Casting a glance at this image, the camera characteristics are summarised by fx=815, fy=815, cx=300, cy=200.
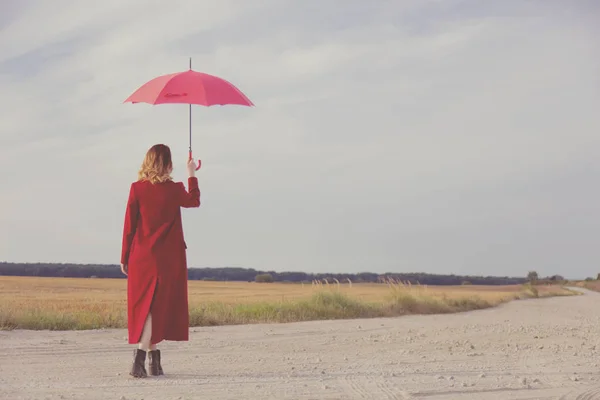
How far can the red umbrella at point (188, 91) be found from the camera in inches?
368

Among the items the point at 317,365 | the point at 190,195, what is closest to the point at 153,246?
the point at 190,195

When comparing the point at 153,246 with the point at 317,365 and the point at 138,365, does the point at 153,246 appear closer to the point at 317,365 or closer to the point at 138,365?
the point at 138,365

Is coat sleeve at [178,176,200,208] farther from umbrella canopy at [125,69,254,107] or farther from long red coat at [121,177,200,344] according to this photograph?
umbrella canopy at [125,69,254,107]

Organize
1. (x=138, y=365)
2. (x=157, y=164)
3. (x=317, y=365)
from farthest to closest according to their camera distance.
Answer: (x=317, y=365), (x=138, y=365), (x=157, y=164)

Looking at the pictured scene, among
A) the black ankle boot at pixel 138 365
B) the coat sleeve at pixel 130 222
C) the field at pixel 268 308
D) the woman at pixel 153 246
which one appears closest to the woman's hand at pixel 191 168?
the woman at pixel 153 246

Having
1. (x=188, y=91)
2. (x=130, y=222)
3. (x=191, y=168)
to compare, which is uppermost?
(x=188, y=91)

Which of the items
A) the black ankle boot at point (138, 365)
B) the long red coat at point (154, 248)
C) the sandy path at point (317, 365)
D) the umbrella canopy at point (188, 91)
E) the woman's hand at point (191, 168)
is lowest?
the sandy path at point (317, 365)

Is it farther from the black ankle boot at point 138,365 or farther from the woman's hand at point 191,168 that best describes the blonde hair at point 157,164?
the black ankle boot at point 138,365

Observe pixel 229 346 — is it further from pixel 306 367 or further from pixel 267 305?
pixel 267 305

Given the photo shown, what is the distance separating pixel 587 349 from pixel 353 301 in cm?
914

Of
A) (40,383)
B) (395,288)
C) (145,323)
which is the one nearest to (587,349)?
(145,323)

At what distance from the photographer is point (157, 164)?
8789 mm

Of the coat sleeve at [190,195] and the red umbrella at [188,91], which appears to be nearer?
the coat sleeve at [190,195]

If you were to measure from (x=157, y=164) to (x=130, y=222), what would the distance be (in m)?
0.70
